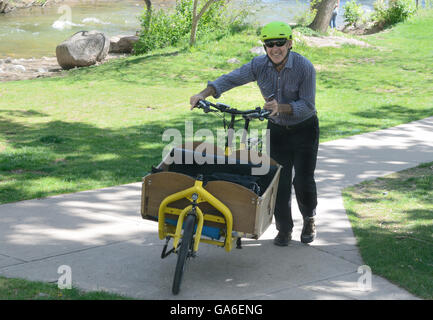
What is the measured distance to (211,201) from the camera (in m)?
4.45

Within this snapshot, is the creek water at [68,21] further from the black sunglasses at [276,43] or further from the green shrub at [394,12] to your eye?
the black sunglasses at [276,43]

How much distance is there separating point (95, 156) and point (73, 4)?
35660 mm

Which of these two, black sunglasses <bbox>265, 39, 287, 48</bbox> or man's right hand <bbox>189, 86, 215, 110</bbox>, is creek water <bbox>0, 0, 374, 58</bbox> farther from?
black sunglasses <bbox>265, 39, 287, 48</bbox>

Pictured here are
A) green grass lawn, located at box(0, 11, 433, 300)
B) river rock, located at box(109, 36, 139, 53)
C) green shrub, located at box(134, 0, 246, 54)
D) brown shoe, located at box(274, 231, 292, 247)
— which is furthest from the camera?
river rock, located at box(109, 36, 139, 53)

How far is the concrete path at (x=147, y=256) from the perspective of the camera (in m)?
4.54

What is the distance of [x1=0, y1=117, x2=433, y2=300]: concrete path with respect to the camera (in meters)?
4.54

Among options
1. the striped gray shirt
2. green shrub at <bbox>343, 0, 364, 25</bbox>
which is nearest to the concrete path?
the striped gray shirt

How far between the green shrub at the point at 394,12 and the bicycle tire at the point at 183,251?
76.5 ft

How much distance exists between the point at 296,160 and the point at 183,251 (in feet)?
4.78

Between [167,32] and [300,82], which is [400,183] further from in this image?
[167,32]

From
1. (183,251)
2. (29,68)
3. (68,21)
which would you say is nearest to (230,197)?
(183,251)

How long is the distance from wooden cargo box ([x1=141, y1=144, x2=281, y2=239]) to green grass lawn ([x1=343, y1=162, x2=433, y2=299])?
3.57ft

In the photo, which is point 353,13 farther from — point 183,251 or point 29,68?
point 183,251
